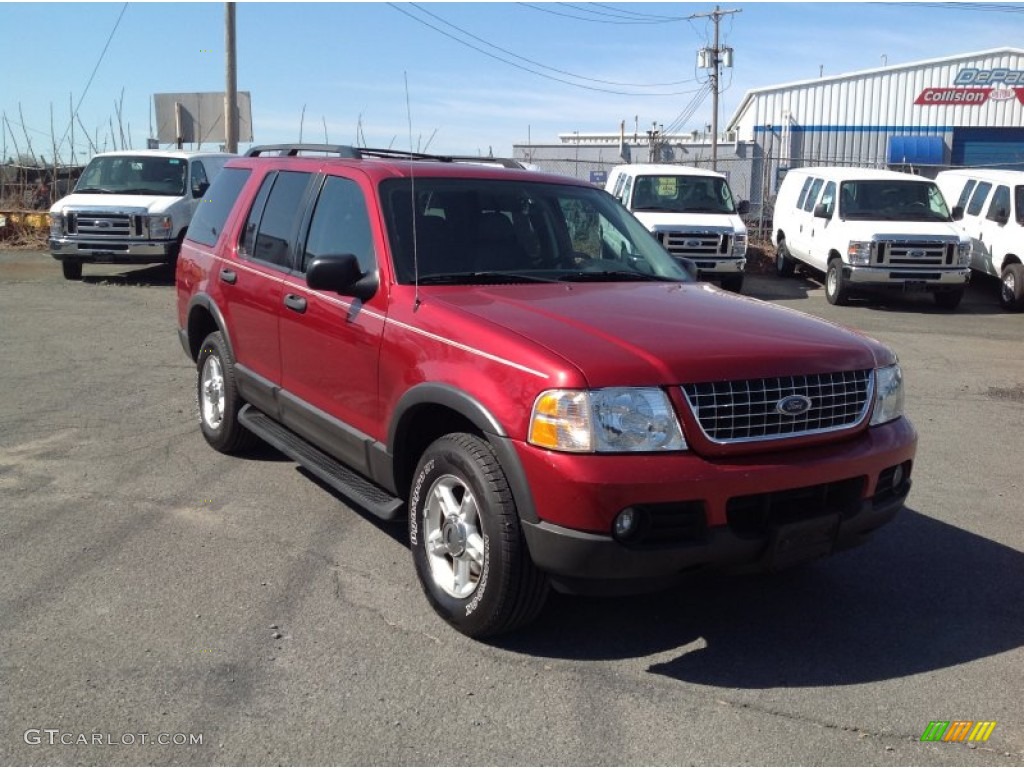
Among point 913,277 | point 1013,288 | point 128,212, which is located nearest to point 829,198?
point 913,277

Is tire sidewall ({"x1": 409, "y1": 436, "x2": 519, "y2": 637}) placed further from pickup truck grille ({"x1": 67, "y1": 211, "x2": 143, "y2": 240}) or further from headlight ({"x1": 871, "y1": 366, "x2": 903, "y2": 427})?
pickup truck grille ({"x1": 67, "y1": 211, "x2": 143, "y2": 240})

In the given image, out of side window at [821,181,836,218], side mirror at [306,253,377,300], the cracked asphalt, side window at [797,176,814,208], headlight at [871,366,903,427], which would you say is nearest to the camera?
the cracked asphalt

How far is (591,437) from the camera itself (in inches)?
135

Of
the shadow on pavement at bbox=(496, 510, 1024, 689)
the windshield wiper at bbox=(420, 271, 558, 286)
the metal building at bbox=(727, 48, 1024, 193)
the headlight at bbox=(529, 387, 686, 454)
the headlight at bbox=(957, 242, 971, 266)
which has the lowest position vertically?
the shadow on pavement at bbox=(496, 510, 1024, 689)

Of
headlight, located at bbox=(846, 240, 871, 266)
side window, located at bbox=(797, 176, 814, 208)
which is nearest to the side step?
headlight, located at bbox=(846, 240, 871, 266)

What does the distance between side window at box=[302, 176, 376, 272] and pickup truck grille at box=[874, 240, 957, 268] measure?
453 inches

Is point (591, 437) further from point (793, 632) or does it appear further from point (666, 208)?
point (666, 208)

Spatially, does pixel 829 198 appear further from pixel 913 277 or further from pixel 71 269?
pixel 71 269

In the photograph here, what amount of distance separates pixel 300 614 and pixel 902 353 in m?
8.96

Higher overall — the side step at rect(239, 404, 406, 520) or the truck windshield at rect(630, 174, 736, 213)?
the truck windshield at rect(630, 174, 736, 213)

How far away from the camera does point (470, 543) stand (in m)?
3.91

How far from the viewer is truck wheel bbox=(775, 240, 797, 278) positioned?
747 inches

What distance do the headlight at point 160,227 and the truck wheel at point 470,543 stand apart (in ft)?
41.8

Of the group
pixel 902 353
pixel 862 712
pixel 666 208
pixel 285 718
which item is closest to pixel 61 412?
pixel 285 718
